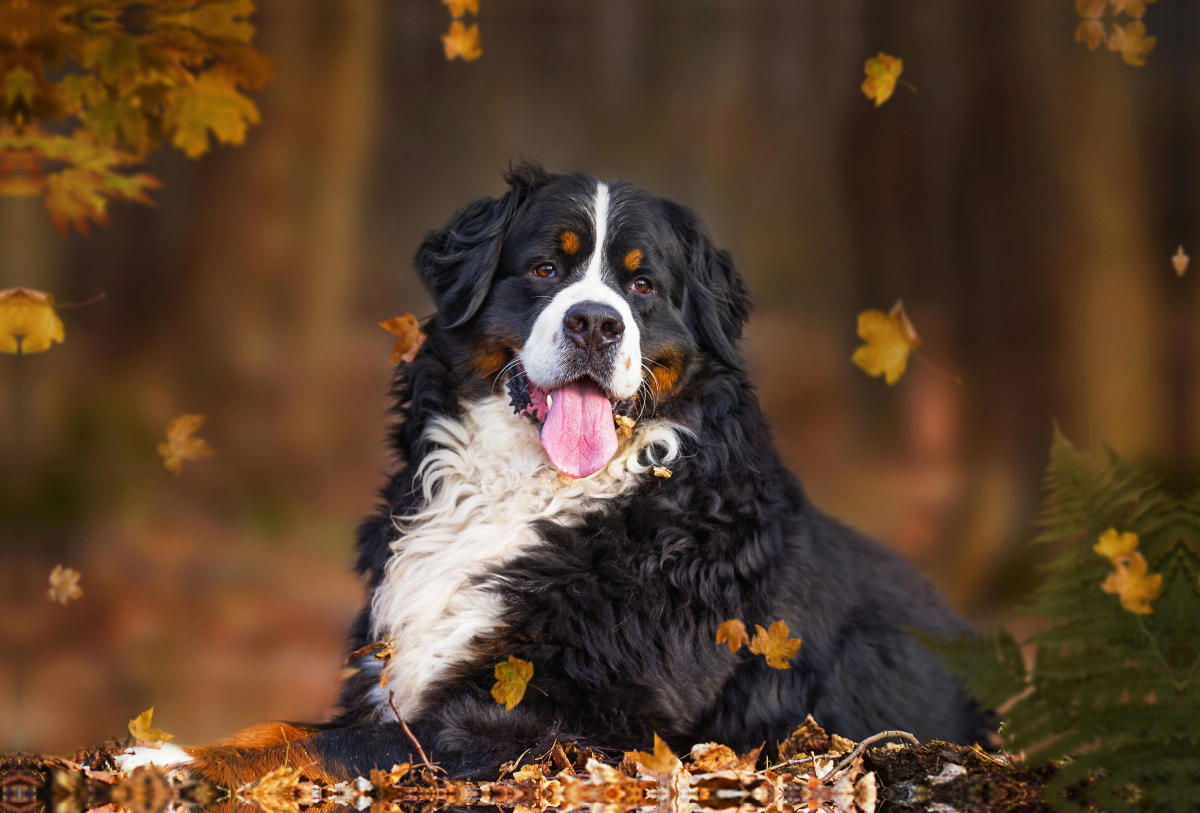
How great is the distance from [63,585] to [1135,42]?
6.39 m

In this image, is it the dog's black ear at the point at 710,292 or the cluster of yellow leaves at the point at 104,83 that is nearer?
the dog's black ear at the point at 710,292

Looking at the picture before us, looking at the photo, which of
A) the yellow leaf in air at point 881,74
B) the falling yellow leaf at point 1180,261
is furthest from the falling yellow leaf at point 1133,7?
the falling yellow leaf at point 1180,261

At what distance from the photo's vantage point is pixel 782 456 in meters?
3.66

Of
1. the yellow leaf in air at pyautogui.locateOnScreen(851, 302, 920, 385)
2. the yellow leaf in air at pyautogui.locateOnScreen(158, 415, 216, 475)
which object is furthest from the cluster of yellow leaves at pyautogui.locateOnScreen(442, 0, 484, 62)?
the yellow leaf in air at pyautogui.locateOnScreen(851, 302, 920, 385)

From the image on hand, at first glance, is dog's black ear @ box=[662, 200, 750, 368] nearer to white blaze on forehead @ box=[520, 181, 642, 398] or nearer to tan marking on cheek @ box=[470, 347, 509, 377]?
white blaze on forehead @ box=[520, 181, 642, 398]

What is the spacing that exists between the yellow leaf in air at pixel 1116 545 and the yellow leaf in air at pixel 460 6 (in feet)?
15.2

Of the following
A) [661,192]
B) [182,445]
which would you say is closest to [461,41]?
[661,192]

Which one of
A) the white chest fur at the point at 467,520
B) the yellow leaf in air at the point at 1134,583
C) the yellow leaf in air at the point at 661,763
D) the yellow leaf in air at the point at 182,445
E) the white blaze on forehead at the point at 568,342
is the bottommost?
the yellow leaf in air at the point at 661,763

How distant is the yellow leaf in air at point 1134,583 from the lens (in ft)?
6.50

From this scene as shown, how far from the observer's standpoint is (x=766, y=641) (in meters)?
3.08

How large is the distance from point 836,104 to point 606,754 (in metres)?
4.51

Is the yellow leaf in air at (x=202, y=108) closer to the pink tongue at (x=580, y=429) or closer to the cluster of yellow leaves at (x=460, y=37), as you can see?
the cluster of yellow leaves at (x=460, y=37)

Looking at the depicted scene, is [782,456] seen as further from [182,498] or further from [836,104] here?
[182,498]

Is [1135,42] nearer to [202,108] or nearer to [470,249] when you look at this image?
[470,249]
